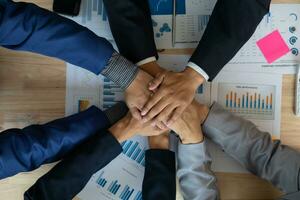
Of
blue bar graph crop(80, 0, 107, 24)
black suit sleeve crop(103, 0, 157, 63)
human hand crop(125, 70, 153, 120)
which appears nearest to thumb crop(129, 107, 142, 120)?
human hand crop(125, 70, 153, 120)

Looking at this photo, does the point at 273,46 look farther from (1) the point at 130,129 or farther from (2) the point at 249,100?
(1) the point at 130,129

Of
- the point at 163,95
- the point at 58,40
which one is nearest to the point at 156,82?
the point at 163,95

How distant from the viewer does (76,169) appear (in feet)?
2.95

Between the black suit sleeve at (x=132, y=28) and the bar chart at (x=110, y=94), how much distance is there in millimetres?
94

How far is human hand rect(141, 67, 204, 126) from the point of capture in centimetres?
91

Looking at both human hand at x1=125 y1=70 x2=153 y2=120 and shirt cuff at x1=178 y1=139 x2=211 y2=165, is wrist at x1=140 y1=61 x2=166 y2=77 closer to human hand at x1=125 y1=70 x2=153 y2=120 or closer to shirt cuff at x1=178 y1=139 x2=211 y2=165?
human hand at x1=125 y1=70 x2=153 y2=120

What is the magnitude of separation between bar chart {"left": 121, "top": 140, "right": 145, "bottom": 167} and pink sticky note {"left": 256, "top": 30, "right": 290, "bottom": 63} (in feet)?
1.27

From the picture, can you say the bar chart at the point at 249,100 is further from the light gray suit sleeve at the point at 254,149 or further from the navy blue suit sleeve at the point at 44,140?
the navy blue suit sleeve at the point at 44,140

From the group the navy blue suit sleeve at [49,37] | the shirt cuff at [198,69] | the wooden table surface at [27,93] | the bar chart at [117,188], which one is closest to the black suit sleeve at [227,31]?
the shirt cuff at [198,69]

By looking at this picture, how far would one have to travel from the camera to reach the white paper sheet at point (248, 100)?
96 centimetres

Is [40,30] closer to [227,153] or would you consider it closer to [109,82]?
[109,82]

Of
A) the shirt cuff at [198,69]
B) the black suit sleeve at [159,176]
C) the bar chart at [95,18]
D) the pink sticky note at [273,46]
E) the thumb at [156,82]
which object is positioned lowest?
the black suit sleeve at [159,176]

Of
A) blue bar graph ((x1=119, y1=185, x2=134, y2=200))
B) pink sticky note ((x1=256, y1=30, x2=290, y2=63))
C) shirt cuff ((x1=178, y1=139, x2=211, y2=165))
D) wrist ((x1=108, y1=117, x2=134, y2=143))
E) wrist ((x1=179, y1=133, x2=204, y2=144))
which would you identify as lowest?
blue bar graph ((x1=119, y1=185, x2=134, y2=200))

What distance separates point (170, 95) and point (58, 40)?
0.92ft
